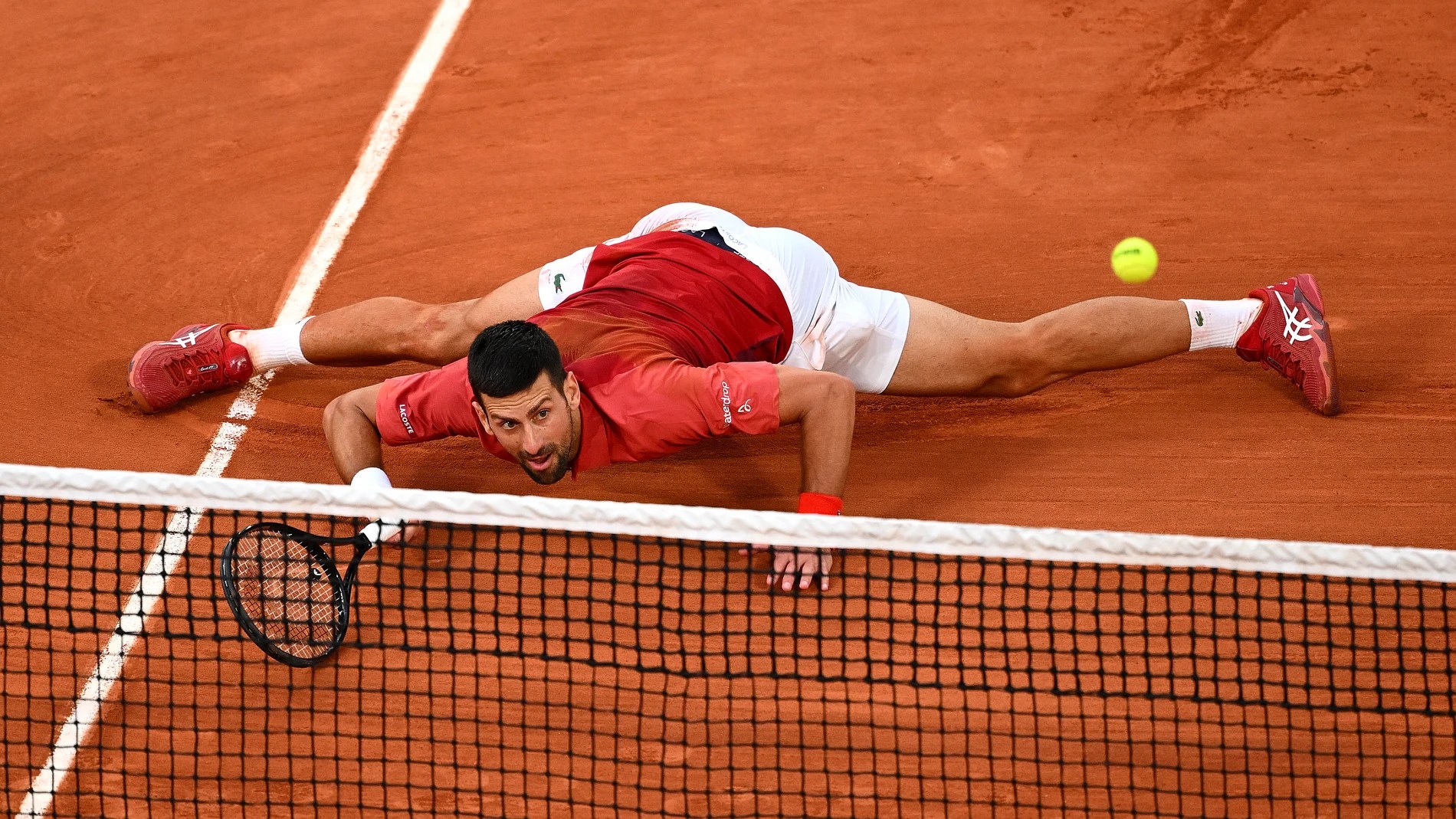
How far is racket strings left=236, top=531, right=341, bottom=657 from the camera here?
183 inches

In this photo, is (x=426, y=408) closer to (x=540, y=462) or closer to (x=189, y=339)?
(x=540, y=462)

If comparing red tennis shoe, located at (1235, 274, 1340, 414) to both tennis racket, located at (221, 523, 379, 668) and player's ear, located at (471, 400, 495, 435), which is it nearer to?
player's ear, located at (471, 400, 495, 435)

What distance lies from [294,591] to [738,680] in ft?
4.80

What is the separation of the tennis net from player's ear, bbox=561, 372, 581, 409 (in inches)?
20.5

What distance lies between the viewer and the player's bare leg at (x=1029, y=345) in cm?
568

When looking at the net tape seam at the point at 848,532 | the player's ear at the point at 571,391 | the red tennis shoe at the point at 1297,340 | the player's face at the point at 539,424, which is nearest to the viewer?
the net tape seam at the point at 848,532

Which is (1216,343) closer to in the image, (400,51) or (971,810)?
(971,810)

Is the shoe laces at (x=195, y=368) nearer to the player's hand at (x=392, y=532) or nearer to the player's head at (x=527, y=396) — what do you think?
the player's hand at (x=392, y=532)

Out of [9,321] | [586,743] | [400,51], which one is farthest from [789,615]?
[400,51]

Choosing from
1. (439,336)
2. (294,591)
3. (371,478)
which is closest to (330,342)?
(439,336)

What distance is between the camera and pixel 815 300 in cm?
561

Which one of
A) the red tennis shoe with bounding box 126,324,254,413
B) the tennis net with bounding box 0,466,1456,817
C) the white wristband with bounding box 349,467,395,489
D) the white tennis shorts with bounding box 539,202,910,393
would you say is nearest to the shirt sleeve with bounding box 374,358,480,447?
the white wristband with bounding box 349,467,395,489

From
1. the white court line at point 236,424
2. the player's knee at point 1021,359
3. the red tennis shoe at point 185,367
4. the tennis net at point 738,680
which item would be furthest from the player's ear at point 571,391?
the red tennis shoe at point 185,367

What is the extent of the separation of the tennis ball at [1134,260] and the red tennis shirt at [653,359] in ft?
5.01
